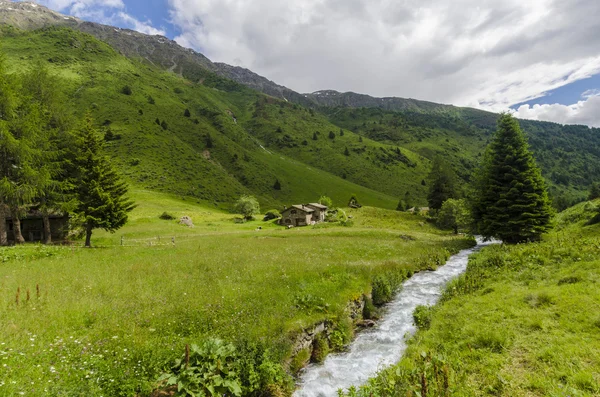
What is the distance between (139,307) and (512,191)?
36.4 m

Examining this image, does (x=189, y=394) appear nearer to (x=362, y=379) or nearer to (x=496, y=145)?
(x=362, y=379)

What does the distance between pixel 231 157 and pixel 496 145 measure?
126m

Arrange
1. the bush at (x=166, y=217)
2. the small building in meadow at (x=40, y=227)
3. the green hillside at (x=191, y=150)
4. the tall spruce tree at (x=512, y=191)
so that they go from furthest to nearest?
the green hillside at (x=191, y=150), the bush at (x=166, y=217), the small building in meadow at (x=40, y=227), the tall spruce tree at (x=512, y=191)

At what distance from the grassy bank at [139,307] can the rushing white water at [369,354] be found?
149cm

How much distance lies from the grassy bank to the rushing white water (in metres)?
1.49

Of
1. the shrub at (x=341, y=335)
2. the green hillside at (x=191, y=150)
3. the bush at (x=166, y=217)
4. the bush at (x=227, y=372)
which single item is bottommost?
the shrub at (x=341, y=335)

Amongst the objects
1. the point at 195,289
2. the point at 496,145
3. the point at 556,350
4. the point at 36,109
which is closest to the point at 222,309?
the point at 195,289

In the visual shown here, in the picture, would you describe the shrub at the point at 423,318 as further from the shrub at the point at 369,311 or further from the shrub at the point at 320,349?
the shrub at the point at 320,349

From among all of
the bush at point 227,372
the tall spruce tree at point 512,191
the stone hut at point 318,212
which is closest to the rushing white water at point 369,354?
the bush at point 227,372

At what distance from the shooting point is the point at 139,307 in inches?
467

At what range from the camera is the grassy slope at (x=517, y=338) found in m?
7.12

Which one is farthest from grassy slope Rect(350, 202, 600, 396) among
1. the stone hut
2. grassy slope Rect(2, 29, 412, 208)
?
grassy slope Rect(2, 29, 412, 208)

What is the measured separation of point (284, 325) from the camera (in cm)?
1182

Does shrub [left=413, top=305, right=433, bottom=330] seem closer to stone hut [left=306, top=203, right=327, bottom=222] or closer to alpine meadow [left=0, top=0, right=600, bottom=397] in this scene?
alpine meadow [left=0, top=0, right=600, bottom=397]
